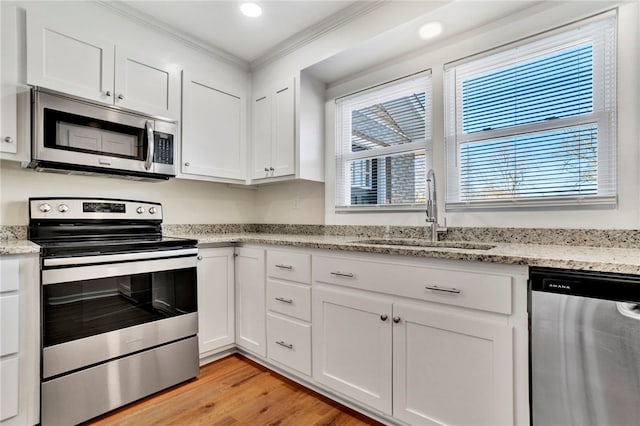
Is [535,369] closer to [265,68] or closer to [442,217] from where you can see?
[442,217]

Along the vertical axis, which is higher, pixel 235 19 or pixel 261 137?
pixel 235 19

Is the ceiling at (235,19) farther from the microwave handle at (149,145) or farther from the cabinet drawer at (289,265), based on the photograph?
the cabinet drawer at (289,265)

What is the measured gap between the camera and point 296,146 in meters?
2.52

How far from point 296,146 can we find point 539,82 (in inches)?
62.5

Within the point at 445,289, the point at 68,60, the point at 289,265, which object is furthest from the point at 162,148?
the point at 445,289

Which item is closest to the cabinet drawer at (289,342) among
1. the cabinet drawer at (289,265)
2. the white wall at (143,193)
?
the cabinet drawer at (289,265)

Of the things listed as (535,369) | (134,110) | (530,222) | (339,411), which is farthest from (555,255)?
(134,110)

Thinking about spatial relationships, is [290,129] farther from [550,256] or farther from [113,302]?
[550,256]

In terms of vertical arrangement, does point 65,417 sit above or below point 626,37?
below

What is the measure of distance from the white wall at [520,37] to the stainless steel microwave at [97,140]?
143 centimetres

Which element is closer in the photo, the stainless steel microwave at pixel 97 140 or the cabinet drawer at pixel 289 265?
the stainless steel microwave at pixel 97 140

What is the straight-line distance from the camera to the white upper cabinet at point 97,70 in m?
1.79

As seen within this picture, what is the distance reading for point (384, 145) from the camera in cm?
246

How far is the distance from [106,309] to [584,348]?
2186 mm
